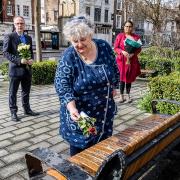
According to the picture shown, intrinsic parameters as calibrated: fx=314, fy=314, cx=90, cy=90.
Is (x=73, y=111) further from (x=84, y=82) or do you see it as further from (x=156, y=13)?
(x=156, y=13)

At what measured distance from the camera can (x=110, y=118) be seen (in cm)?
323

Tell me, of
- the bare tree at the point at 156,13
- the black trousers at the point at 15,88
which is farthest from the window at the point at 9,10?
the black trousers at the point at 15,88

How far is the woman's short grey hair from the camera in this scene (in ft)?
9.13

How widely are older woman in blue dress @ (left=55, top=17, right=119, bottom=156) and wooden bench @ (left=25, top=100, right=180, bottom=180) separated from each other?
21cm

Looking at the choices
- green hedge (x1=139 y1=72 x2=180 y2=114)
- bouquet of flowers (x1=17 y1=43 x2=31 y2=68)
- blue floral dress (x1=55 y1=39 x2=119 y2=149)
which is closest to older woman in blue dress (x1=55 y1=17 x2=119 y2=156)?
blue floral dress (x1=55 y1=39 x2=119 y2=149)

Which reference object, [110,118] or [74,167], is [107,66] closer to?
[110,118]

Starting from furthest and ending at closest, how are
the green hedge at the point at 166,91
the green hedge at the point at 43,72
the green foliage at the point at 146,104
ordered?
the green hedge at the point at 43,72
the green foliage at the point at 146,104
the green hedge at the point at 166,91

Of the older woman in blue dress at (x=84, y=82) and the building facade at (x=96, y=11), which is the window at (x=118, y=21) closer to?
the building facade at (x=96, y=11)

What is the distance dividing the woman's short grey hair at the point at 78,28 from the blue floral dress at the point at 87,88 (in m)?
0.20

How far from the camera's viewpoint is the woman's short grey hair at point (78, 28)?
278 cm

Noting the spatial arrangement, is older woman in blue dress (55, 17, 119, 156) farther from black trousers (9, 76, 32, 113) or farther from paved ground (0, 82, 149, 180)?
black trousers (9, 76, 32, 113)

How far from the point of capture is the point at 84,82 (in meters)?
2.94

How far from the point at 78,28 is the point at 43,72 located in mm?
8211

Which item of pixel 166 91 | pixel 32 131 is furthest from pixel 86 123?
pixel 166 91
